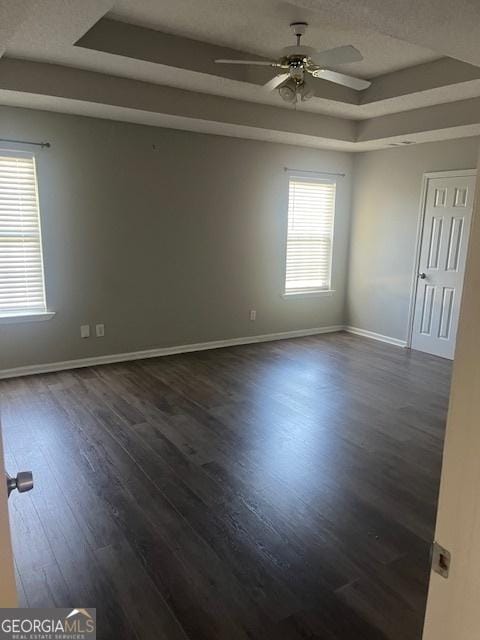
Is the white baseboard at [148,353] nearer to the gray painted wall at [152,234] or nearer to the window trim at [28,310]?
the gray painted wall at [152,234]

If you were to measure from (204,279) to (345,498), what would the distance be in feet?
11.3

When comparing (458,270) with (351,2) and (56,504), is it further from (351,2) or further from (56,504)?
(56,504)

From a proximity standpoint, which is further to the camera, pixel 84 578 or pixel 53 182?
pixel 53 182

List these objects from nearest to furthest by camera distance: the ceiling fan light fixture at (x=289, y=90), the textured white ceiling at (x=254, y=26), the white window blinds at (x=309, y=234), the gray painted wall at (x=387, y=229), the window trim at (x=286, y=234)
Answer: the textured white ceiling at (x=254, y=26) → the ceiling fan light fixture at (x=289, y=90) → the gray painted wall at (x=387, y=229) → the window trim at (x=286, y=234) → the white window blinds at (x=309, y=234)

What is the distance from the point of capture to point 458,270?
5.27 m

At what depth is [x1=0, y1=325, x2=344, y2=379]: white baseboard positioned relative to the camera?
4629 mm

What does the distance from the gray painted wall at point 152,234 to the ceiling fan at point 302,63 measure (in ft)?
5.88

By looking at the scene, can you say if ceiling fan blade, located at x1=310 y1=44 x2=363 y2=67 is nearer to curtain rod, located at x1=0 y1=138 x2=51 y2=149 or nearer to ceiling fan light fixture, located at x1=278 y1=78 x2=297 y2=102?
ceiling fan light fixture, located at x1=278 y1=78 x2=297 y2=102

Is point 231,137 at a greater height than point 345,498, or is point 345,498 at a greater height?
point 231,137

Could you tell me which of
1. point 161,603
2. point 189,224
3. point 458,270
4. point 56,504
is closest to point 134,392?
point 56,504

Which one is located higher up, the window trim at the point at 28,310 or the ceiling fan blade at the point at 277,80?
the ceiling fan blade at the point at 277,80

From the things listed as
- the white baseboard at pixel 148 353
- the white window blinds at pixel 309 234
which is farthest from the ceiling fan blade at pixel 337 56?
the white baseboard at pixel 148 353

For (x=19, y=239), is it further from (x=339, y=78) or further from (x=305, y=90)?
(x=339, y=78)

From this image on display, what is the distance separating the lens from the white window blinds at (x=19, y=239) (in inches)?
169
